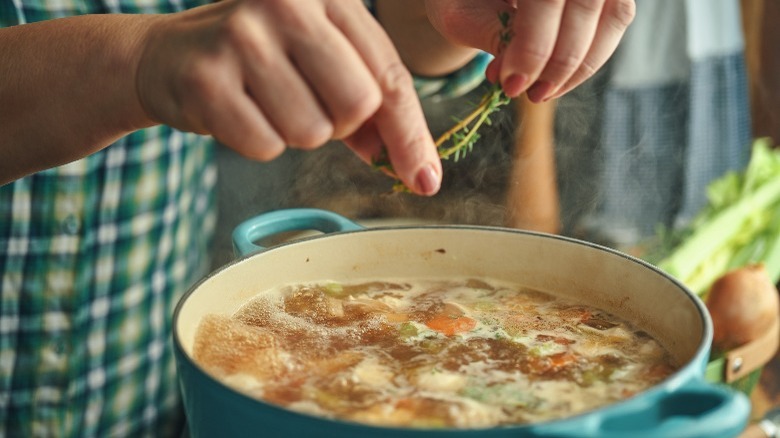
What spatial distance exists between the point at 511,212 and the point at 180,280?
1415 millimetres

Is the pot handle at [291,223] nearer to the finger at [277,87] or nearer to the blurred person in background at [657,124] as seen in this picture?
the finger at [277,87]

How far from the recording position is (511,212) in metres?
2.96

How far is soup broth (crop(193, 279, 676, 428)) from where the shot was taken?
84 cm

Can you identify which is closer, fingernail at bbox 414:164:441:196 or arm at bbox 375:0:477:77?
fingernail at bbox 414:164:441:196

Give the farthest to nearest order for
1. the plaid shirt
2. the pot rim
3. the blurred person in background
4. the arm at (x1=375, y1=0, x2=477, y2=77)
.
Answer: the blurred person in background < the plaid shirt < the arm at (x1=375, y1=0, x2=477, y2=77) < the pot rim

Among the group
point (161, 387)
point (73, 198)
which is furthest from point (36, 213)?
point (161, 387)

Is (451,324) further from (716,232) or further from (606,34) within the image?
(716,232)

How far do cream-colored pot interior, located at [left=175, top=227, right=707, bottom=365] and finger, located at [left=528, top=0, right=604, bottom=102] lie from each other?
24 centimetres

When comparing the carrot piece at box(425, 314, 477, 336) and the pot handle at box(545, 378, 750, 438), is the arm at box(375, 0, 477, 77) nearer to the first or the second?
the carrot piece at box(425, 314, 477, 336)

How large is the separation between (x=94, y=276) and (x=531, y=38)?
1.15 meters

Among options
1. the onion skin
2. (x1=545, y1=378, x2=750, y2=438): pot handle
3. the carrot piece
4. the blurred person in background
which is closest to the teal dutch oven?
(x1=545, y1=378, x2=750, y2=438): pot handle

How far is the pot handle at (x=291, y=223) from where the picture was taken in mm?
1175

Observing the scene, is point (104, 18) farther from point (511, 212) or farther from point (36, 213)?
point (511, 212)

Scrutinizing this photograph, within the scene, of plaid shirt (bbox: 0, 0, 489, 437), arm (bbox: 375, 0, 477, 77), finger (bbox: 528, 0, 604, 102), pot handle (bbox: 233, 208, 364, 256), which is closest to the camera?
finger (bbox: 528, 0, 604, 102)
